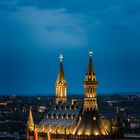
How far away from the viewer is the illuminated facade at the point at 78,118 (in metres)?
125

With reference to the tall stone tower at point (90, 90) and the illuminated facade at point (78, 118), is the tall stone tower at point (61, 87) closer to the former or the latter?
the illuminated facade at point (78, 118)

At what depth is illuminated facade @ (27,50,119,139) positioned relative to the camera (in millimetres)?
125438

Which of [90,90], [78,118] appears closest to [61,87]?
[90,90]

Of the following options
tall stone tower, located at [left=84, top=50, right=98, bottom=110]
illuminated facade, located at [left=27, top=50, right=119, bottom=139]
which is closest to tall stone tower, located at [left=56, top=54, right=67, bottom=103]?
illuminated facade, located at [left=27, top=50, right=119, bottom=139]

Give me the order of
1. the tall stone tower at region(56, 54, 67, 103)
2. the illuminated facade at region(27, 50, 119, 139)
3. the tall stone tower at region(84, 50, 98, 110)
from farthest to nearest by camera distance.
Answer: the tall stone tower at region(56, 54, 67, 103) < the tall stone tower at region(84, 50, 98, 110) < the illuminated facade at region(27, 50, 119, 139)

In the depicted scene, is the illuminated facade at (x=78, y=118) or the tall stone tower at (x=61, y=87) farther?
the tall stone tower at (x=61, y=87)

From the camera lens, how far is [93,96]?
421 feet

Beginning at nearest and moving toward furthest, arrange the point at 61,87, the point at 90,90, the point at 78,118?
the point at 78,118 → the point at 90,90 → the point at 61,87

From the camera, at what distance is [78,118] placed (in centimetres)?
12838

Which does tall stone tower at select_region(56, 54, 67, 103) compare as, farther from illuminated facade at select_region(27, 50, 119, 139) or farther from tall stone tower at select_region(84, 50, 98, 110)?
tall stone tower at select_region(84, 50, 98, 110)

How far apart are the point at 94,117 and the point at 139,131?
215ft

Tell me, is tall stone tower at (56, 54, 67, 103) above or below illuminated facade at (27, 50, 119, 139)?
above

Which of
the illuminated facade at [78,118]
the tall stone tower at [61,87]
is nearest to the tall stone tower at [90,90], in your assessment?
the illuminated facade at [78,118]

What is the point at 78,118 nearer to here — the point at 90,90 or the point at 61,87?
the point at 90,90
